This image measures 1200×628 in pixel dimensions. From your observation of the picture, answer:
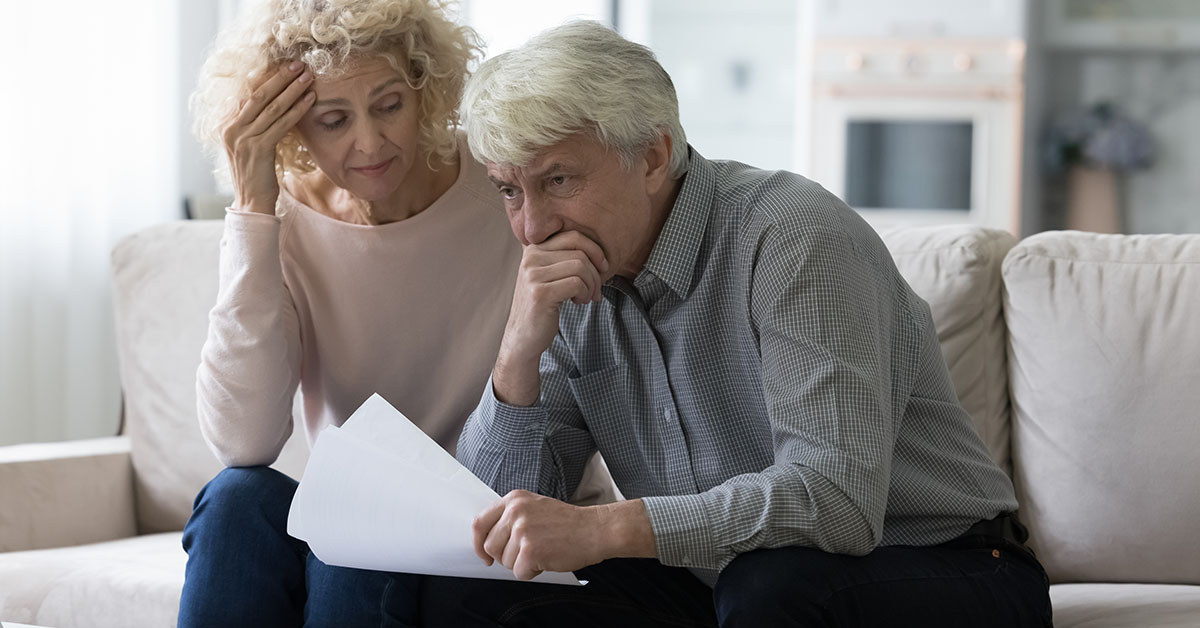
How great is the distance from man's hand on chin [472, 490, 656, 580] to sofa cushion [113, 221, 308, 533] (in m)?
1.02

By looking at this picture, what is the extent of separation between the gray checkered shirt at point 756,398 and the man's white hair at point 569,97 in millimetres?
112

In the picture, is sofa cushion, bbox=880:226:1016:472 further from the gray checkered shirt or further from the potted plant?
the potted plant

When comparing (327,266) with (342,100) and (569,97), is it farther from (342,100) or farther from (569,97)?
(569,97)

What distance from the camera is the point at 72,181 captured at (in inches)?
124

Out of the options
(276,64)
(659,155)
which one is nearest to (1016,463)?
(659,155)

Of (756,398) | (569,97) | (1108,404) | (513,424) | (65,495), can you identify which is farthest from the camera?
(65,495)

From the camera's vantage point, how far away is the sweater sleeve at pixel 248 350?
1.70 metres

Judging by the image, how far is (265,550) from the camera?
1549mm

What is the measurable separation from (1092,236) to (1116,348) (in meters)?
0.22

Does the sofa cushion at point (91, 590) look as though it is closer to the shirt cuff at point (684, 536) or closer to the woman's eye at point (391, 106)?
the woman's eye at point (391, 106)

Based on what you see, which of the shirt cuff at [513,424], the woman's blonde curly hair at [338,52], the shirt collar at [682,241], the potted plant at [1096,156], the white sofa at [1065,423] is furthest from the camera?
the potted plant at [1096,156]

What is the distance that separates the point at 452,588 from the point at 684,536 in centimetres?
41

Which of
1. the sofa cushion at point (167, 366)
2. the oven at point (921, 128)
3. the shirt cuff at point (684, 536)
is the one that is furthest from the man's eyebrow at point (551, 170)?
the oven at point (921, 128)

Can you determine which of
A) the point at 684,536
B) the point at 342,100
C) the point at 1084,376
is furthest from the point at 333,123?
the point at 1084,376
